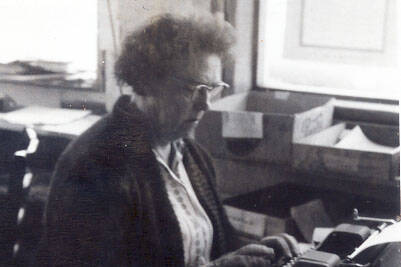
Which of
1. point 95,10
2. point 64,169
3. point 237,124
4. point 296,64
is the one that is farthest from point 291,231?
point 95,10

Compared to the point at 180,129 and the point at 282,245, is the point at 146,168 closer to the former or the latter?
the point at 180,129

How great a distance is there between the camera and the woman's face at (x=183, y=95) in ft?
3.80

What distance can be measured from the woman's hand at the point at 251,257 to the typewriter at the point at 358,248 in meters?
0.13

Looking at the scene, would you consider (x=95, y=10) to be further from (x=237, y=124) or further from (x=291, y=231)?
(x=291, y=231)

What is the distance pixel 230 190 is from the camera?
4.84 ft

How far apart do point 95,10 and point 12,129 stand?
0.31 m

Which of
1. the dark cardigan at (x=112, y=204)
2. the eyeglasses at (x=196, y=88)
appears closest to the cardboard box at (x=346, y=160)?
the eyeglasses at (x=196, y=88)

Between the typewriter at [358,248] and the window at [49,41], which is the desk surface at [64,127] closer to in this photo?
the window at [49,41]

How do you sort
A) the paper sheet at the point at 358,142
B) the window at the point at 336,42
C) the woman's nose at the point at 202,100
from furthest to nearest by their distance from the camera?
the paper sheet at the point at 358,142 → the window at the point at 336,42 → the woman's nose at the point at 202,100

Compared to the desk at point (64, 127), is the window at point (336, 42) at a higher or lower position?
higher

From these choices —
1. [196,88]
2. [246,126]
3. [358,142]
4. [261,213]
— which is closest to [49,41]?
[196,88]

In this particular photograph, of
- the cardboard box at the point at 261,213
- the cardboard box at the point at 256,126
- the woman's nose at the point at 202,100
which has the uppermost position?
the woman's nose at the point at 202,100

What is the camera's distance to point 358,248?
3.48ft

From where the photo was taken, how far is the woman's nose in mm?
1219
